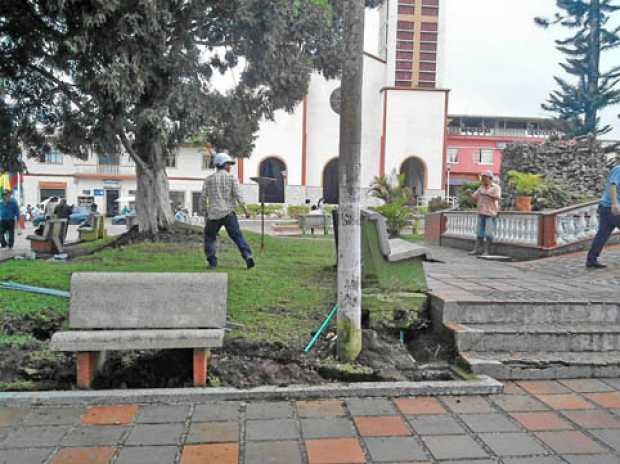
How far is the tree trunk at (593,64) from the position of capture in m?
28.0

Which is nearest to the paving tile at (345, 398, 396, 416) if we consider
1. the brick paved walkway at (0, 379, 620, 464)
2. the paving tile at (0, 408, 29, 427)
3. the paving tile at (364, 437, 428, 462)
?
the brick paved walkway at (0, 379, 620, 464)

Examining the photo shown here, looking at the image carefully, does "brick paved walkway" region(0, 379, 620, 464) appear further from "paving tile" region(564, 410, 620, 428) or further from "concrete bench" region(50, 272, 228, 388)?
"concrete bench" region(50, 272, 228, 388)

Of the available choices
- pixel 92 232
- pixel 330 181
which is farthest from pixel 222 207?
pixel 330 181

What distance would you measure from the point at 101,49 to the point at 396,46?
38981 mm

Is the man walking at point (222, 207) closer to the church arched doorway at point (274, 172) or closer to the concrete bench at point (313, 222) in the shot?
the concrete bench at point (313, 222)

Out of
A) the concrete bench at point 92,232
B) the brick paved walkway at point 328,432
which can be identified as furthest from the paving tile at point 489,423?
the concrete bench at point 92,232

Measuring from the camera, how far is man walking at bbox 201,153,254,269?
718 cm

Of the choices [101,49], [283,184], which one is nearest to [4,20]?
[101,49]

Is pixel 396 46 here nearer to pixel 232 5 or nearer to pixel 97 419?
pixel 232 5

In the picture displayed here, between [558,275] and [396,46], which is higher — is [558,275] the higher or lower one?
the lower one

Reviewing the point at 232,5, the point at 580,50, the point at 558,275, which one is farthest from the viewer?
the point at 580,50

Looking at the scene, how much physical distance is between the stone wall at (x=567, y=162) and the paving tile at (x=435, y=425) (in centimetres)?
1271

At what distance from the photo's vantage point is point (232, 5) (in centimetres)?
835

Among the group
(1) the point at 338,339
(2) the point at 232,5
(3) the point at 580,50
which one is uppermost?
(3) the point at 580,50
